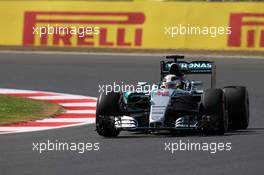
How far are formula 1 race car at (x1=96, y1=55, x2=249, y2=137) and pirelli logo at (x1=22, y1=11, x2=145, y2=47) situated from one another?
48.6 ft

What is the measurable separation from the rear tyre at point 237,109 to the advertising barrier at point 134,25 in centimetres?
1383

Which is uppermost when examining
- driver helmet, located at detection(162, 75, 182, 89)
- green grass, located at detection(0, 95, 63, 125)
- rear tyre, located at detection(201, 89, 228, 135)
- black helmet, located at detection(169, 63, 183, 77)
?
black helmet, located at detection(169, 63, 183, 77)

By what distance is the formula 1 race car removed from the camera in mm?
14102

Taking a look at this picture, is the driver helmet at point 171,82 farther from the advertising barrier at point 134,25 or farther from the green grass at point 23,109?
the advertising barrier at point 134,25

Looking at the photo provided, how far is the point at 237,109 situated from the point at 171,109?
1.42 metres

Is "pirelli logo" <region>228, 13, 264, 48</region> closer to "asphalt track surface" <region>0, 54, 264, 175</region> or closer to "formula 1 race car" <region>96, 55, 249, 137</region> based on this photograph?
"asphalt track surface" <region>0, 54, 264, 175</region>

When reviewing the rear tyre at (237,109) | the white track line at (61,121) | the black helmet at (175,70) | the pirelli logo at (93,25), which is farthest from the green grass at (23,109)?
the pirelli logo at (93,25)

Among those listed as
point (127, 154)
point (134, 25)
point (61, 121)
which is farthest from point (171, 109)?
point (134, 25)

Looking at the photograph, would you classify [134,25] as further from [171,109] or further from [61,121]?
[171,109]

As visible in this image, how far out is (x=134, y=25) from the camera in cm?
2992

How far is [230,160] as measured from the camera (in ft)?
38.0

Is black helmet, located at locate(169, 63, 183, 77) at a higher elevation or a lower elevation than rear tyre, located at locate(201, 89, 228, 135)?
higher

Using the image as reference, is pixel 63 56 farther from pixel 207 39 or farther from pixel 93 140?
pixel 93 140

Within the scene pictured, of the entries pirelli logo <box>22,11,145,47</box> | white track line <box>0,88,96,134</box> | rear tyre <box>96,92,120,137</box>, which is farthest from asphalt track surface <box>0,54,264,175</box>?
pirelli logo <box>22,11,145,47</box>
